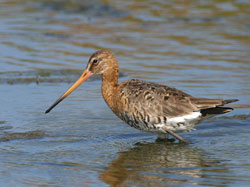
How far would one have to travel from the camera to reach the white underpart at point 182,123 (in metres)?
8.40

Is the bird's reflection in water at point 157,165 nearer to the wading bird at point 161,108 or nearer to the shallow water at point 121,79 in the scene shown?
the shallow water at point 121,79

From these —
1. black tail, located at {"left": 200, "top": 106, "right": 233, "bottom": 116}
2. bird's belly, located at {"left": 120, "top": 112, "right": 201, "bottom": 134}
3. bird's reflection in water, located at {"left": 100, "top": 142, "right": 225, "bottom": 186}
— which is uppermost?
black tail, located at {"left": 200, "top": 106, "right": 233, "bottom": 116}

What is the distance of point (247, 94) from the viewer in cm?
1054

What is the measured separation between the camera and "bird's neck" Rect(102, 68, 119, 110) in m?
8.87

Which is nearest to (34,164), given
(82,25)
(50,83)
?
(50,83)

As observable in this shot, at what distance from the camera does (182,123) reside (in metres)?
8.45

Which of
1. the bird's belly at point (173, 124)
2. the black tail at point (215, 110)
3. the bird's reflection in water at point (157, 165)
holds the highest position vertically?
the black tail at point (215, 110)

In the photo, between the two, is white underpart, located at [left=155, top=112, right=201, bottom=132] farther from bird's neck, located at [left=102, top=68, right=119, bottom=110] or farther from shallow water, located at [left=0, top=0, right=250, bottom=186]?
bird's neck, located at [left=102, top=68, right=119, bottom=110]

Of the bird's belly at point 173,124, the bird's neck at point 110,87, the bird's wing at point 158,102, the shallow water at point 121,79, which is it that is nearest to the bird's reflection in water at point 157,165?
the shallow water at point 121,79

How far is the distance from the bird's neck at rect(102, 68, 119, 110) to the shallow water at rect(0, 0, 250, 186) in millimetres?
416

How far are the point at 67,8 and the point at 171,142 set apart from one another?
35.3 feet

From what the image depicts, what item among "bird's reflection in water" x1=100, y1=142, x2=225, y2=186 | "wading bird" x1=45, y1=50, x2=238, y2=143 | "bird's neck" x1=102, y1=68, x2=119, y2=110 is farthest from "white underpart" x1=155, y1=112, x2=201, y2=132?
"bird's neck" x1=102, y1=68, x2=119, y2=110

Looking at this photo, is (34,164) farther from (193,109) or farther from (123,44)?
(123,44)

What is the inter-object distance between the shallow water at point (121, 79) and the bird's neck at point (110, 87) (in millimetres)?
416
